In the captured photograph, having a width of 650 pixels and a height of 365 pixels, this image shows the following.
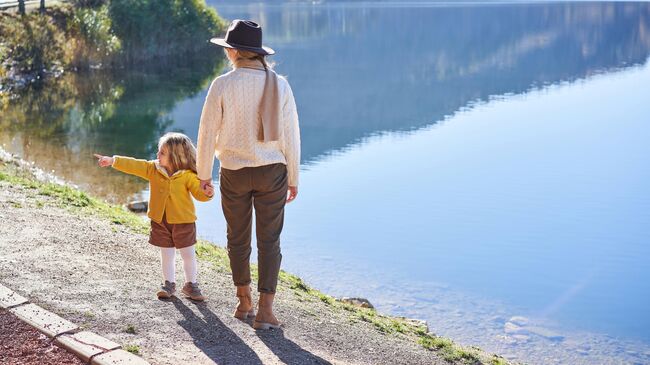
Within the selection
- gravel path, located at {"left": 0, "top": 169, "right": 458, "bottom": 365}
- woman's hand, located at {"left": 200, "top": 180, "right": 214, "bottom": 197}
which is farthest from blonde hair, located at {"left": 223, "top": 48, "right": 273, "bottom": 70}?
gravel path, located at {"left": 0, "top": 169, "right": 458, "bottom": 365}

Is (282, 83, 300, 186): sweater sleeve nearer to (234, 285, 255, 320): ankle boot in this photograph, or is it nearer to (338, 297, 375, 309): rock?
(234, 285, 255, 320): ankle boot

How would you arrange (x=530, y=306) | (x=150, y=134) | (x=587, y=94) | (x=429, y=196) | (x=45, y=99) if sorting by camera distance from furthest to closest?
(x=587, y=94)
(x=45, y=99)
(x=150, y=134)
(x=429, y=196)
(x=530, y=306)

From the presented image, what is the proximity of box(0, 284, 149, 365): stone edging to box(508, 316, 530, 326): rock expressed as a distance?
743cm

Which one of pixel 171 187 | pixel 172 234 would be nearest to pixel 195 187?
pixel 171 187

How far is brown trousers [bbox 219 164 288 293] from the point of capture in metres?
5.94

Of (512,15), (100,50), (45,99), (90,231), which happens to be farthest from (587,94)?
(512,15)

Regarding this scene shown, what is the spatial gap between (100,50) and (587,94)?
71.7 feet

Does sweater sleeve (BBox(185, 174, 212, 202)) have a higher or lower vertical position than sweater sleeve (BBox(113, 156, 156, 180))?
lower

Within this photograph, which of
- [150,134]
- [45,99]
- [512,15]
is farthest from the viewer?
[512,15]

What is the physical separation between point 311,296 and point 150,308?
257cm

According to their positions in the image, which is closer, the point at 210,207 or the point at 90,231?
the point at 90,231

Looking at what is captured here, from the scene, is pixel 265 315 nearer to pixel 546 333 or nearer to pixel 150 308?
pixel 150 308

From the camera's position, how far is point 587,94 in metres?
42.2

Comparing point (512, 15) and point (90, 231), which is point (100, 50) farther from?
point (512, 15)
